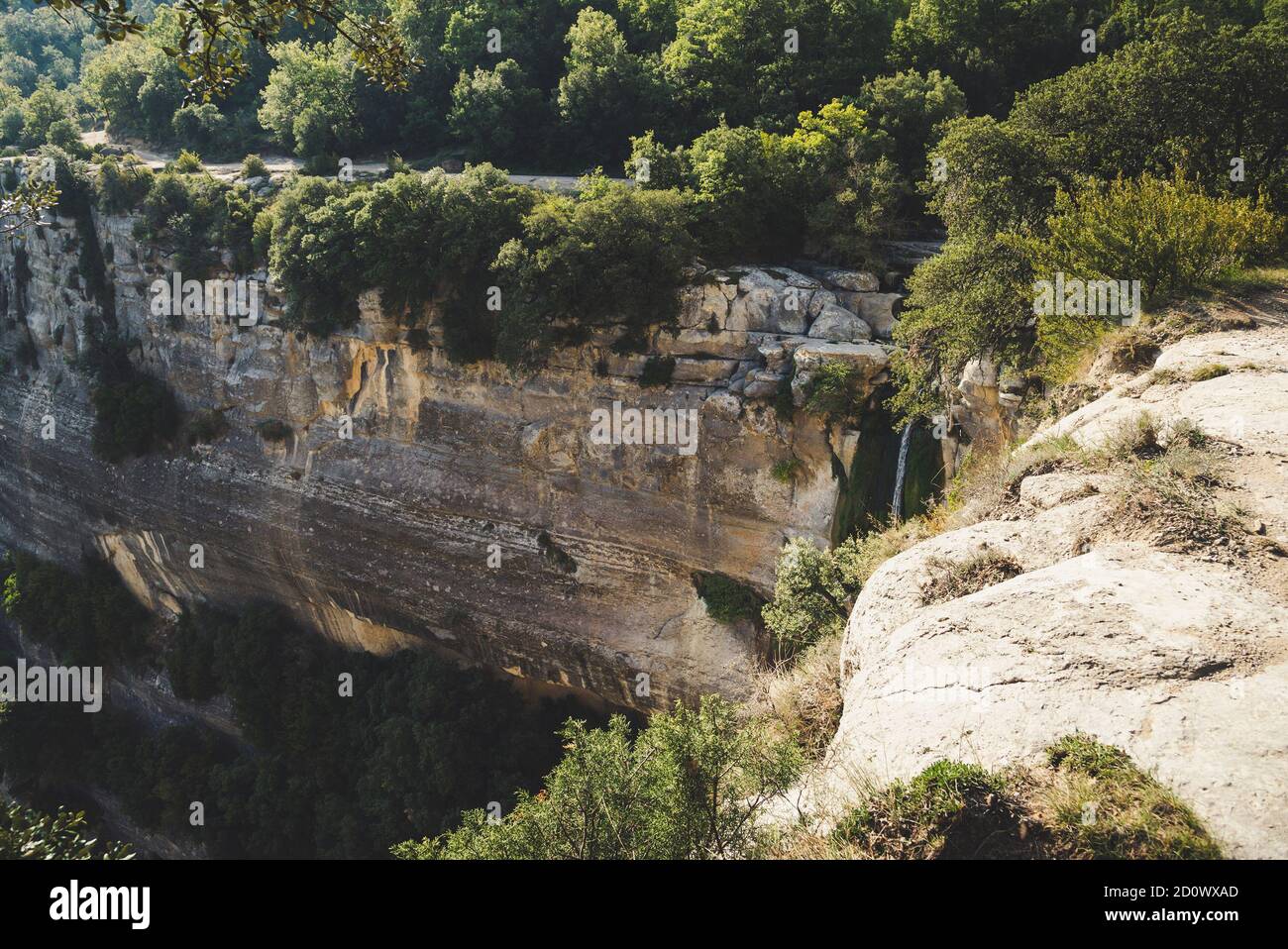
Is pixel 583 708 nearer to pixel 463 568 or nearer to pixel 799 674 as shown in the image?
pixel 463 568

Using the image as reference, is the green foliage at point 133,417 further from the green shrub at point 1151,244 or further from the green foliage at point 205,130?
the green shrub at point 1151,244

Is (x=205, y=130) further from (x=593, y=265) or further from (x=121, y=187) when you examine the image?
(x=593, y=265)

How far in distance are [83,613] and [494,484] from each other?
17602 mm

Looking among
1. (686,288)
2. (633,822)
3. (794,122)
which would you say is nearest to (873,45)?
(794,122)

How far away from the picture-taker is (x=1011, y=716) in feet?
20.3

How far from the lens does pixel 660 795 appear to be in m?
8.32

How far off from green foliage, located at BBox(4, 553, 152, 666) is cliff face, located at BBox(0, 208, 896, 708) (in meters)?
1.99

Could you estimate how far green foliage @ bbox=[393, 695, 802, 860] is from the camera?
314 inches

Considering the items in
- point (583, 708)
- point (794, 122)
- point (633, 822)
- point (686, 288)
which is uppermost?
point (794, 122)

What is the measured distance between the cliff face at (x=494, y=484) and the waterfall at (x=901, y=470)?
104 cm

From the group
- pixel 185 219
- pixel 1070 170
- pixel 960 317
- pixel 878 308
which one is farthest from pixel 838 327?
pixel 185 219

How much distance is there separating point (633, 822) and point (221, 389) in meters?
20.0

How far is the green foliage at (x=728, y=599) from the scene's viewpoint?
1784 centimetres
